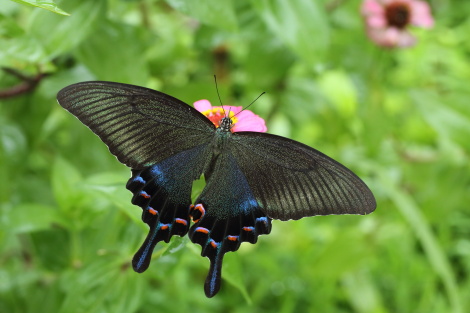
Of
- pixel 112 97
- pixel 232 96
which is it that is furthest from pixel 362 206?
pixel 232 96

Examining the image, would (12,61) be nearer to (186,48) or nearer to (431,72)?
(186,48)

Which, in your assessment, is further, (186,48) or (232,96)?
(232,96)

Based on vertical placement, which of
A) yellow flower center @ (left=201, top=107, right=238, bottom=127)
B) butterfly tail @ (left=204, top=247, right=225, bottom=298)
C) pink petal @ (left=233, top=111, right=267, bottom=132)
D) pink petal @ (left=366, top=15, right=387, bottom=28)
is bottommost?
butterfly tail @ (left=204, top=247, right=225, bottom=298)

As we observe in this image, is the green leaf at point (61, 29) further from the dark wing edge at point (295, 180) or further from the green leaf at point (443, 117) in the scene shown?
the green leaf at point (443, 117)

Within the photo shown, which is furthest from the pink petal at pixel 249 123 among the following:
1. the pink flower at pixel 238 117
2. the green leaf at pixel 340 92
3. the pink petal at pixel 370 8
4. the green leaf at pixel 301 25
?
the green leaf at pixel 340 92

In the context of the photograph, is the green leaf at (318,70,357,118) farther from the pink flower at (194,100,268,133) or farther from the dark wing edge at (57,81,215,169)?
the dark wing edge at (57,81,215,169)

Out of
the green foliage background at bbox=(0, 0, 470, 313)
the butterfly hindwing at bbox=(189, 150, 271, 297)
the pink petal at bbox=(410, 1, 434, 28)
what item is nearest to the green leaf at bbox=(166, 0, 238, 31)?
the green foliage background at bbox=(0, 0, 470, 313)

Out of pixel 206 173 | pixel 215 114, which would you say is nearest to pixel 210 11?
pixel 215 114
